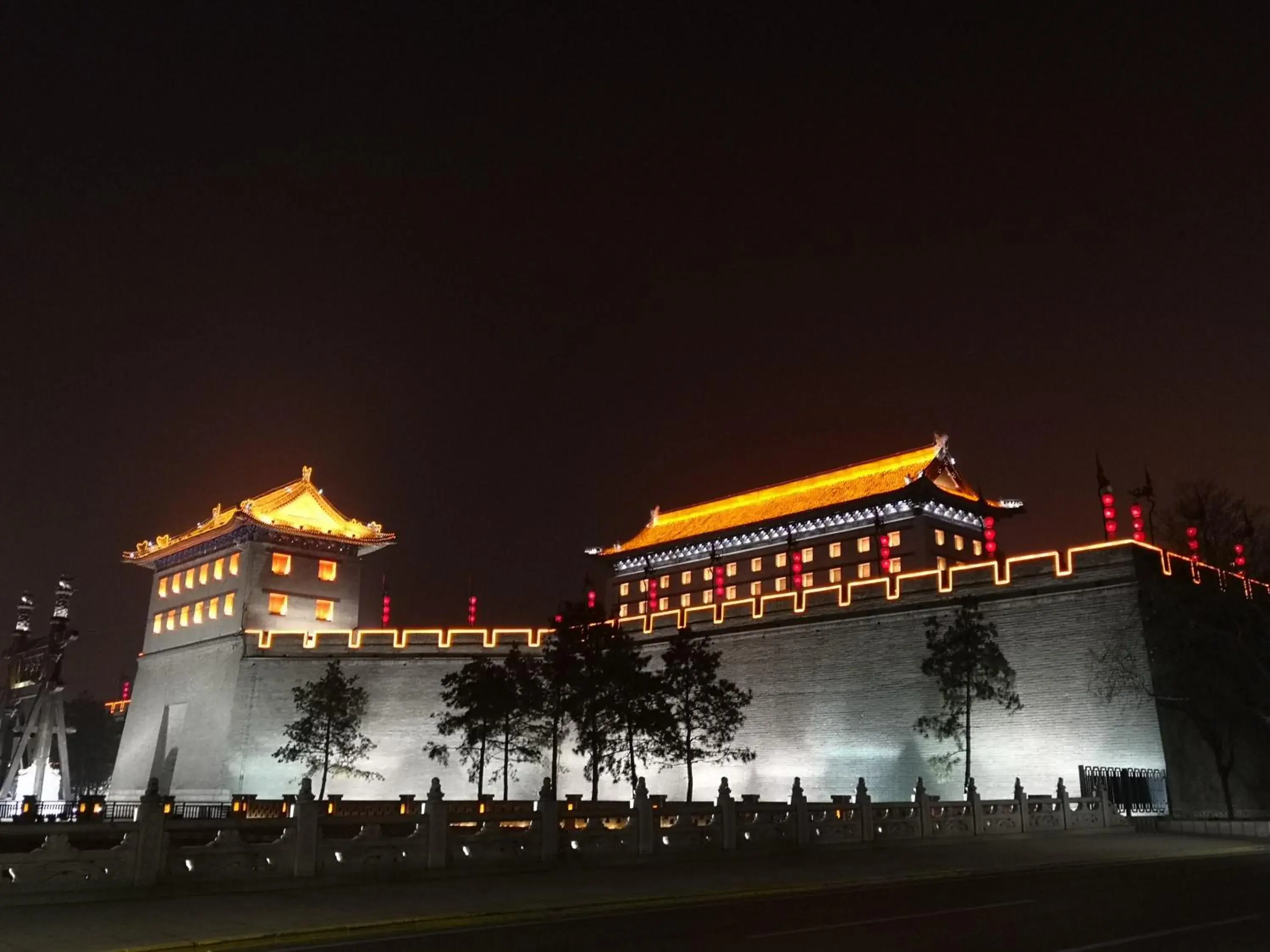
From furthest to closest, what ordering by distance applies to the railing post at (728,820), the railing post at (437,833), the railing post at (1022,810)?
the railing post at (1022,810) < the railing post at (728,820) < the railing post at (437,833)

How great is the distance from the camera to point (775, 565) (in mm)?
51125

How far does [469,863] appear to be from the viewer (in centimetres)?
1430

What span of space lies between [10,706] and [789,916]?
154ft

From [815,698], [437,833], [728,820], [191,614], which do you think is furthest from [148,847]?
[191,614]

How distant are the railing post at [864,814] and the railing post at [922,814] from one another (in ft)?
3.72

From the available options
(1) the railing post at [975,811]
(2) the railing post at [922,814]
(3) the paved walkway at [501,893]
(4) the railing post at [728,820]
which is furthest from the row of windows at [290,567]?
(3) the paved walkway at [501,893]

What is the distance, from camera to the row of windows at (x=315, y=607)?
1709 inches

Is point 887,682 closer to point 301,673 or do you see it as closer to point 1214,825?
point 1214,825

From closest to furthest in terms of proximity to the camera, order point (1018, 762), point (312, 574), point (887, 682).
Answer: point (1018, 762) → point (887, 682) → point (312, 574)

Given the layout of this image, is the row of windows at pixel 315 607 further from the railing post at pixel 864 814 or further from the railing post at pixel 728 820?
the railing post at pixel 864 814

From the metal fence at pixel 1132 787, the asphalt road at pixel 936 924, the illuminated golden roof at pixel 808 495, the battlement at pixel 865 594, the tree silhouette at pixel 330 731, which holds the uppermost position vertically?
the illuminated golden roof at pixel 808 495

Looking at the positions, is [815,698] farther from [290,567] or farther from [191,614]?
[191,614]

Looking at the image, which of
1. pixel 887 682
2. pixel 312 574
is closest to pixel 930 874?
pixel 887 682

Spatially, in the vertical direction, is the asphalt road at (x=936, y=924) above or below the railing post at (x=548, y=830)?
below
